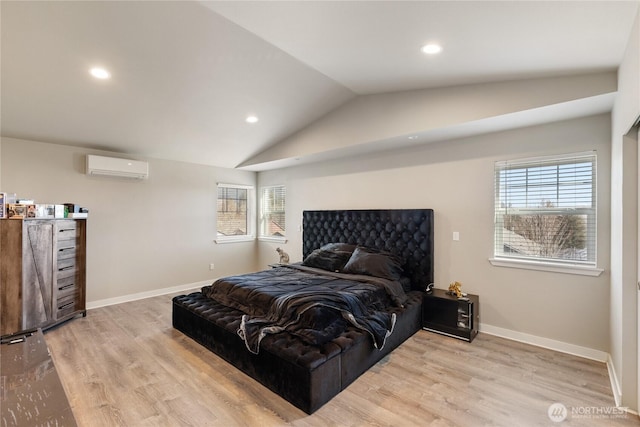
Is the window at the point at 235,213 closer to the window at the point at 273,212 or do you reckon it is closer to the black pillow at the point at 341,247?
the window at the point at 273,212

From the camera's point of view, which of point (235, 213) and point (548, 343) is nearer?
point (548, 343)

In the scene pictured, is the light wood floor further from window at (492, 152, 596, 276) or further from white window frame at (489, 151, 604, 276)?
window at (492, 152, 596, 276)

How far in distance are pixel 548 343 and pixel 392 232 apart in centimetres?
204

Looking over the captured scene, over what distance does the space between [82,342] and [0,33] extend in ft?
9.53

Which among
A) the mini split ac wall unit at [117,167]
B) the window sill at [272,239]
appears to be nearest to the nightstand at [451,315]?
the window sill at [272,239]

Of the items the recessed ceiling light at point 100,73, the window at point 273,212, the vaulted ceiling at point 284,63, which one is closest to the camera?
the vaulted ceiling at point 284,63

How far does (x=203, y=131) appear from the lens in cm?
435

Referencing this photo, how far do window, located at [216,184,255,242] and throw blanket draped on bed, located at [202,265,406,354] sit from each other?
2.52m

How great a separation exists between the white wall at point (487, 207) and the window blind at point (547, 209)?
0.09 meters

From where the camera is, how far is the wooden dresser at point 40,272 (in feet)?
10.1

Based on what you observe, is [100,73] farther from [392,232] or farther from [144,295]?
[392,232]

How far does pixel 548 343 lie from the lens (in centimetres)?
310

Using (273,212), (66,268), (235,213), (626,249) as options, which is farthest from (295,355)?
(235,213)

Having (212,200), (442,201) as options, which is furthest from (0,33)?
(442,201)
